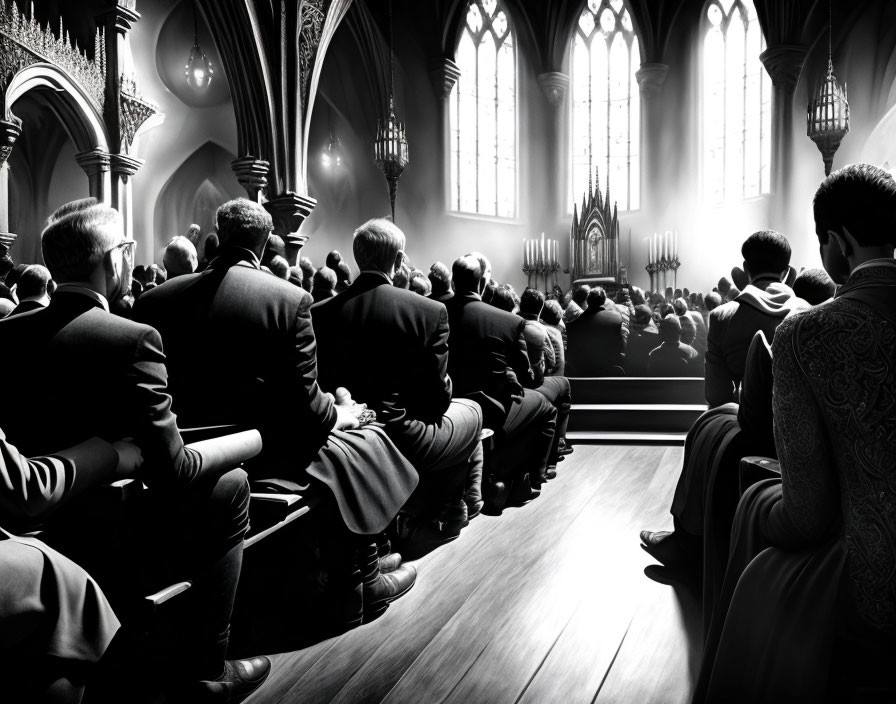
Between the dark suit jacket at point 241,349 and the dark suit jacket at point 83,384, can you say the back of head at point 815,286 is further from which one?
Result: the dark suit jacket at point 83,384

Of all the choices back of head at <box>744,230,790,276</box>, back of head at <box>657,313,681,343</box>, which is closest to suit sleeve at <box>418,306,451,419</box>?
back of head at <box>744,230,790,276</box>

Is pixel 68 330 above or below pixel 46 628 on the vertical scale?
above

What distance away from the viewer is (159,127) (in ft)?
39.4

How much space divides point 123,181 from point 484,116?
29.2 feet

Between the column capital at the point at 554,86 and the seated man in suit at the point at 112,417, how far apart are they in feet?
52.9

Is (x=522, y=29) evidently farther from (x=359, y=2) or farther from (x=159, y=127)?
(x=159, y=127)

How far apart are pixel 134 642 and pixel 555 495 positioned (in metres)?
2.73

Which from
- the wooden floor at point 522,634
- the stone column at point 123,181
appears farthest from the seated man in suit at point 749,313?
the stone column at point 123,181

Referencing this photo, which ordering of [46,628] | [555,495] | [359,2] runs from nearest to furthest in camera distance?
[46,628]
[555,495]
[359,2]

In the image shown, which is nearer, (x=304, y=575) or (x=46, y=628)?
(x=46, y=628)

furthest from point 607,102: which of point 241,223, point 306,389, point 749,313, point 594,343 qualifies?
point 306,389

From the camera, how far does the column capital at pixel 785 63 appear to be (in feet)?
44.0

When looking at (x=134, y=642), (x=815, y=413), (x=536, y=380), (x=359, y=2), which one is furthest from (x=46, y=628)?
(x=359, y=2)

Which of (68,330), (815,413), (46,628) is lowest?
(46,628)
